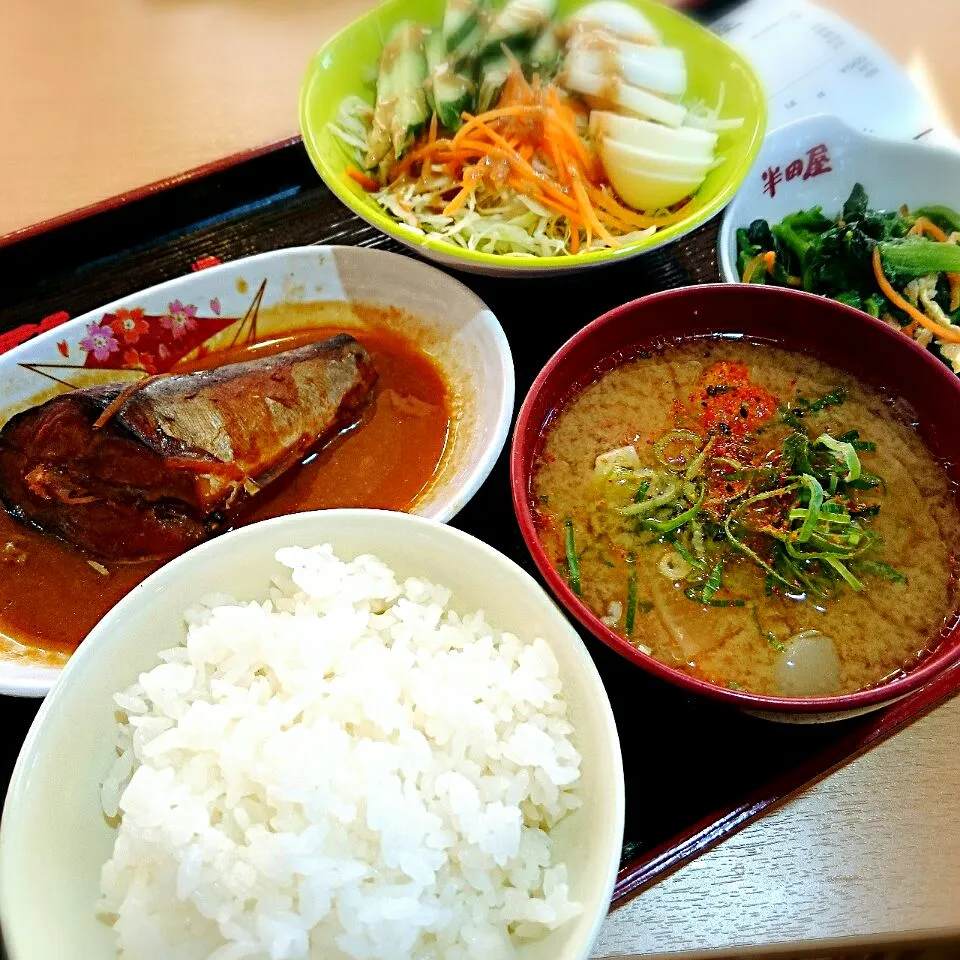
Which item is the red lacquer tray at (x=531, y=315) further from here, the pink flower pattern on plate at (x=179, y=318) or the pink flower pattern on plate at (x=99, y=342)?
the pink flower pattern on plate at (x=179, y=318)

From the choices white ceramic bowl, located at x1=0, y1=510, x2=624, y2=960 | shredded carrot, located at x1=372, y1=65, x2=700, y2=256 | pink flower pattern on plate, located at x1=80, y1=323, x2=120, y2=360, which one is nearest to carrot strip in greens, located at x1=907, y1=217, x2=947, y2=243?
shredded carrot, located at x1=372, y1=65, x2=700, y2=256

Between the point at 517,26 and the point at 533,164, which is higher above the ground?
the point at 517,26

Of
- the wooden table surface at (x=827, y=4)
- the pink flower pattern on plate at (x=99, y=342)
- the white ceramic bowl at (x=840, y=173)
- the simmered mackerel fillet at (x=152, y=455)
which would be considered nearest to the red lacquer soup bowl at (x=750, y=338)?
the wooden table surface at (x=827, y=4)

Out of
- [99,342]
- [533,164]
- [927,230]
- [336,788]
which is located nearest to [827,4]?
[927,230]

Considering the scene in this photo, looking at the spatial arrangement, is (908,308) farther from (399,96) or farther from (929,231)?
(399,96)

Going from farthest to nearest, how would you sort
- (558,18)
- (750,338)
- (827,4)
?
1. (827,4)
2. (558,18)
3. (750,338)

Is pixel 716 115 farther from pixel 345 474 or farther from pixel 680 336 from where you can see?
pixel 345 474
